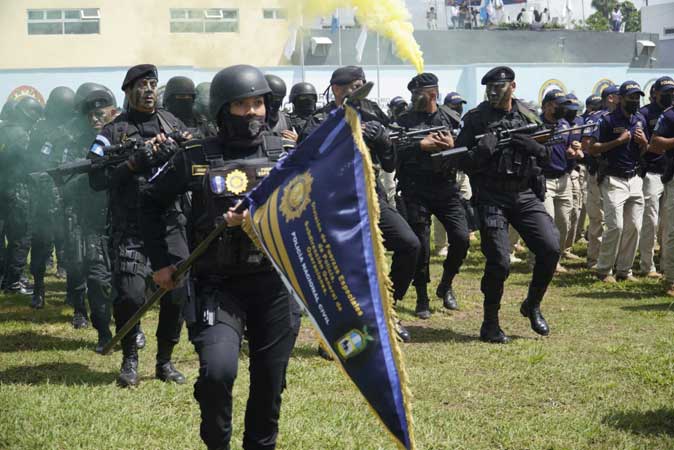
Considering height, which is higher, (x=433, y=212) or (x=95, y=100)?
(x=95, y=100)

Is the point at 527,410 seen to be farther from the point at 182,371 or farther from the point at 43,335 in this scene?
the point at 43,335

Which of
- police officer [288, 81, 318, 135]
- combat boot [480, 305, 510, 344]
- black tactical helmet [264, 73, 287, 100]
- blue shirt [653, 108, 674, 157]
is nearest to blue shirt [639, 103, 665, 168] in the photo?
blue shirt [653, 108, 674, 157]

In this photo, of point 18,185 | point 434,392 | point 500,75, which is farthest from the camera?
point 18,185

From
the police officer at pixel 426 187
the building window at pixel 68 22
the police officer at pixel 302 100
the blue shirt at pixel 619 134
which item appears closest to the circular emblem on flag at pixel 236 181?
the police officer at pixel 426 187

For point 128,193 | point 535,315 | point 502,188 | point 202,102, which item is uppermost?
point 202,102

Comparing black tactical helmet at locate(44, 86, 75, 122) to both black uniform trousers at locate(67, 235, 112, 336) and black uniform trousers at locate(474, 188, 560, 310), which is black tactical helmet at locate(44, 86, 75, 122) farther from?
black uniform trousers at locate(474, 188, 560, 310)

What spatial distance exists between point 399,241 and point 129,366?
2.58 m

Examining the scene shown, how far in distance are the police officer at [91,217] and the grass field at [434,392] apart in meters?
0.45

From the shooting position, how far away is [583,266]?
13.8 metres

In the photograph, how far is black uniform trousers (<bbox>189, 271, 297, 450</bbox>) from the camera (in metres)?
4.38

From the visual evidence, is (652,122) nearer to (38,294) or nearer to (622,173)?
(622,173)

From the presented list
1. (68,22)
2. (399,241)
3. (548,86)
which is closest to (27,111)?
(399,241)

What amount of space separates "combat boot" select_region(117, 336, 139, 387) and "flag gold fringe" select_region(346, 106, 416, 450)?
→ 3898 millimetres

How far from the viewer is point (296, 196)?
153 inches
